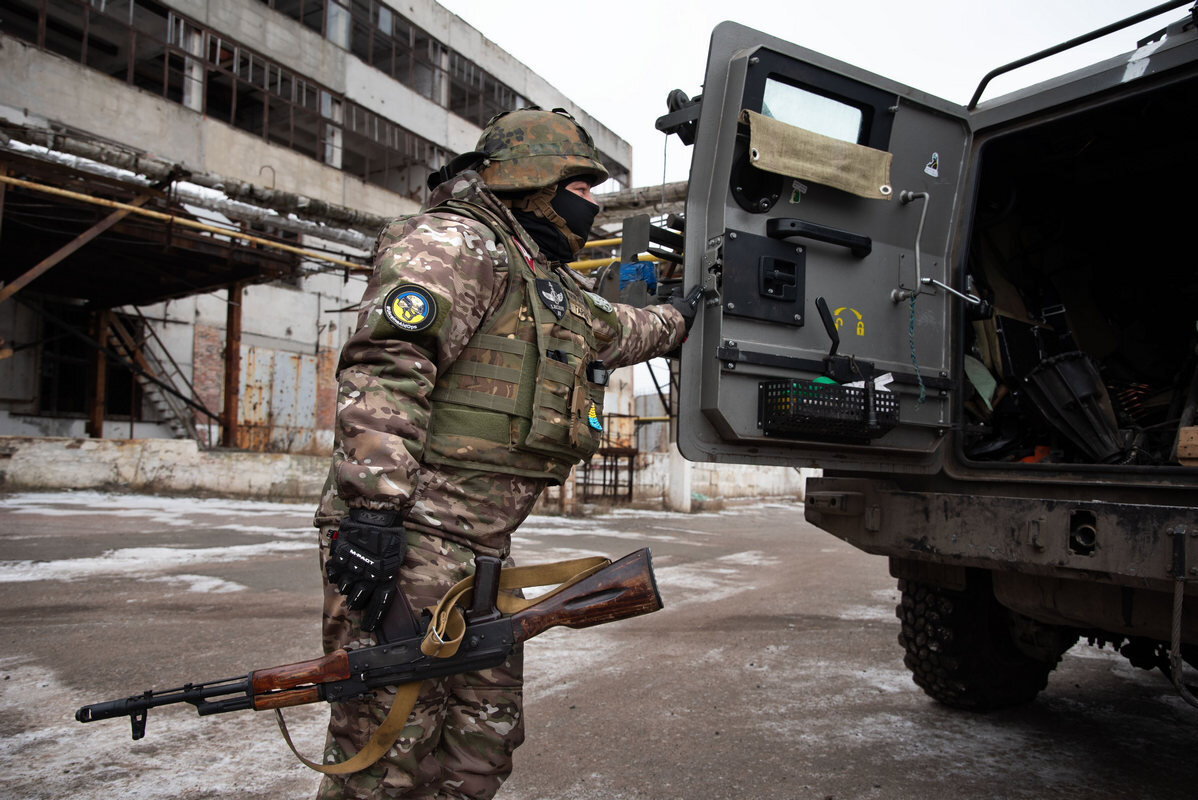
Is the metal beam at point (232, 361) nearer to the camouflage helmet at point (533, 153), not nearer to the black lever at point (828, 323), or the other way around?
the camouflage helmet at point (533, 153)

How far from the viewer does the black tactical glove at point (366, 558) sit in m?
1.79

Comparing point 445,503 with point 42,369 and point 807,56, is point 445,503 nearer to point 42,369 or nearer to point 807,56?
point 807,56

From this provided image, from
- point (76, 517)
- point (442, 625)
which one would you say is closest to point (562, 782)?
point (442, 625)

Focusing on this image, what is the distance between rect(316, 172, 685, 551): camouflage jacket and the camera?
6.03 feet

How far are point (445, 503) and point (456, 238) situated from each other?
2.23 feet

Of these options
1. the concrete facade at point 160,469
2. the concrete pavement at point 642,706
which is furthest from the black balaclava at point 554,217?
the concrete facade at point 160,469

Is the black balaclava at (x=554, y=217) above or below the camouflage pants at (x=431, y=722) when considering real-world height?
above

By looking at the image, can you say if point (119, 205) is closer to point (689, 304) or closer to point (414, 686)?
point (689, 304)

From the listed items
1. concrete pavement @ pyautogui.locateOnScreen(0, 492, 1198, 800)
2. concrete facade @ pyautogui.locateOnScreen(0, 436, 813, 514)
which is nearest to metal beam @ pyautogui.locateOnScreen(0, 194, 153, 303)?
concrete facade @ pyautogui.locateOnScreen(0, 436, 813, 514)

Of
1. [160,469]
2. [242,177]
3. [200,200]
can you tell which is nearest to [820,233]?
[200,200]

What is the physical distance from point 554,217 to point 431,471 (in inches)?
33.8

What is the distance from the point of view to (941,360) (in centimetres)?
304

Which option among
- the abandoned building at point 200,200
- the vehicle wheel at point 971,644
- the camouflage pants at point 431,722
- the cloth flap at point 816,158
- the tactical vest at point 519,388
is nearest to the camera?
the camouflage pants at point 431,722

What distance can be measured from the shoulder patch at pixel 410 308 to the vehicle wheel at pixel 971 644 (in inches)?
93.4
